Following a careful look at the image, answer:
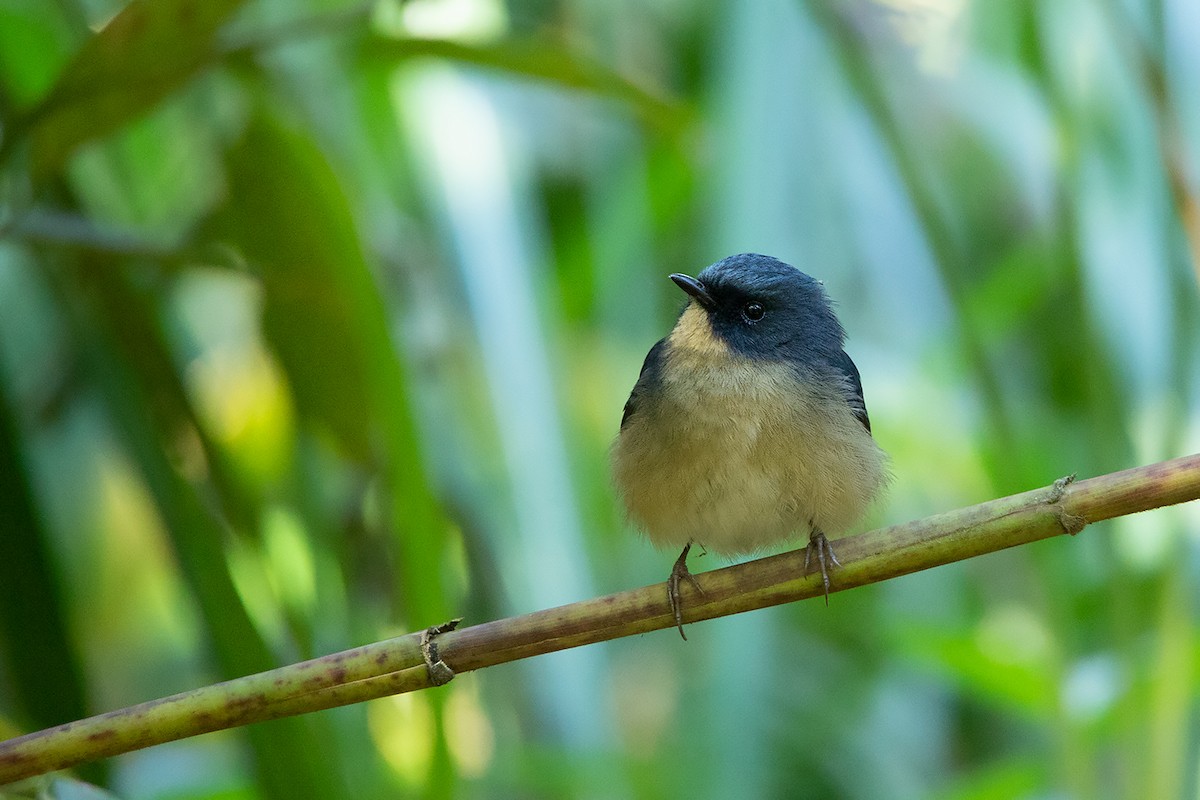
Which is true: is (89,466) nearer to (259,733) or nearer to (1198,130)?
(259,733)

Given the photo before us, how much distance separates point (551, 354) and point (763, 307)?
509mm

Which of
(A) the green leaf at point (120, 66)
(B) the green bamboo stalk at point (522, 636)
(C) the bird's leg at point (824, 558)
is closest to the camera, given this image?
(B) the green bamboo stalk at point (522, 636)

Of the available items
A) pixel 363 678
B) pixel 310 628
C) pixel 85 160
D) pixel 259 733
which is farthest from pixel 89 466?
pixel 363 678

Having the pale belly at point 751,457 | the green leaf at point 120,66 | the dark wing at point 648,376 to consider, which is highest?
the green leaf at point 120,66

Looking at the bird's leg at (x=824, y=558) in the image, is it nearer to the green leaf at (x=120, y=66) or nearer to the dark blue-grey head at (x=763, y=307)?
the dark blue-grey head at (x=763, y=307)

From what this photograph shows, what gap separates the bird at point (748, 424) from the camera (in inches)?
86.2

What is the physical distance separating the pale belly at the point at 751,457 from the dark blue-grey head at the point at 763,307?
0.23ft

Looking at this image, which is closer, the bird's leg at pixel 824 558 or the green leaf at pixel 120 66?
the bird's leg at pixel 824 558

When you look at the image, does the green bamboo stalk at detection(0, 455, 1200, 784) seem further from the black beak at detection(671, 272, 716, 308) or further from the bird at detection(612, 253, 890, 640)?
the black beak at detection(671, 272, 716, 308)

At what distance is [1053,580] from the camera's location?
7.52 ft

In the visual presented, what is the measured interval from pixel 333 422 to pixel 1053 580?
131cm

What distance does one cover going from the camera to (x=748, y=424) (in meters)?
2.17

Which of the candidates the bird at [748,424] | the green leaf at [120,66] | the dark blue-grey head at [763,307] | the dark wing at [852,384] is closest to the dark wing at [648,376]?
the bird at [748,424]

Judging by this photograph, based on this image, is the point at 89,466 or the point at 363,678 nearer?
the point at 363,678
